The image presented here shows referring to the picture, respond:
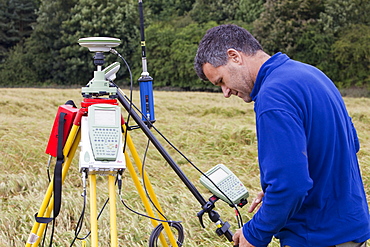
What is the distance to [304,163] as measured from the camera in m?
1.48

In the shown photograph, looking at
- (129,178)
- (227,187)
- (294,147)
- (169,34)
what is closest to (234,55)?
(294,147)

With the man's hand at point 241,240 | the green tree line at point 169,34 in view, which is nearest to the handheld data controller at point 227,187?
the man's hand at point 241,240

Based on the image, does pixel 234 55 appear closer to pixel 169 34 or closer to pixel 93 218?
pixel 93 218

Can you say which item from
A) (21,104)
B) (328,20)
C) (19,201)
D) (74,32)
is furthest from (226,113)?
(74,32)

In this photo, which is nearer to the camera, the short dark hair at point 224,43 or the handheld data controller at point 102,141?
the short dark hair at point 224,43

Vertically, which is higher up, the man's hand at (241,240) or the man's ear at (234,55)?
the man's ear at (234,55)

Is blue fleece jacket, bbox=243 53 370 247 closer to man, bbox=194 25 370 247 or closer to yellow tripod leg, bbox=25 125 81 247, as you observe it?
man, bbox=194 25 370 247

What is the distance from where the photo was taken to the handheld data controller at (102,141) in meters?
1.93

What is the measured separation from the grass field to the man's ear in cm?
196

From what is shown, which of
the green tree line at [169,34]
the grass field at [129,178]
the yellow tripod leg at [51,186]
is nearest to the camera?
the yellow tripod leg at [51,186]

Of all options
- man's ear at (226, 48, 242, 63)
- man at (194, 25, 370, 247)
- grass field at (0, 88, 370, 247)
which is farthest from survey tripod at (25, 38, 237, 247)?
grass field at (0, 88, 370, 247)

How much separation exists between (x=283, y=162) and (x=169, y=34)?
3241 centimetres

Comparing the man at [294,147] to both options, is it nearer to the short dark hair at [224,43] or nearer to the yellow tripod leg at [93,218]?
the short dark hair at [224,43]

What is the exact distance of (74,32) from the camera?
34.8m
